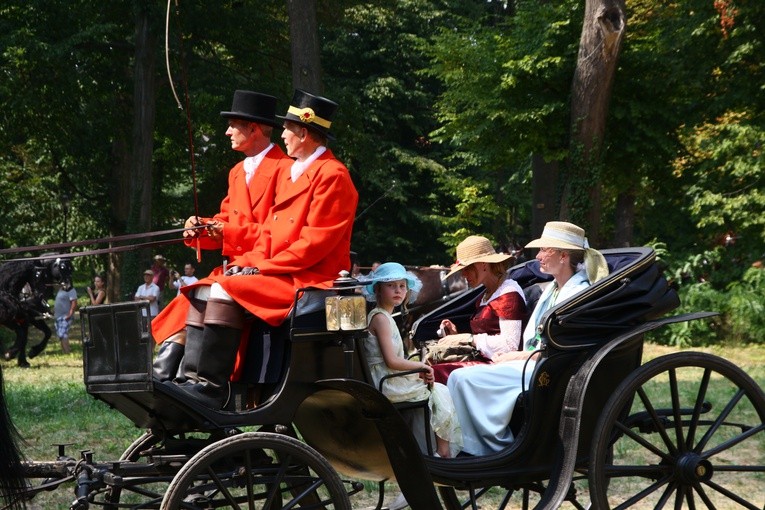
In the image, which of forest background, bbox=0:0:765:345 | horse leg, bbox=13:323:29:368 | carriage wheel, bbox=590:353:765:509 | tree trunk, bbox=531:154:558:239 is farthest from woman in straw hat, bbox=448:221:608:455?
tree trunk, bbox=531:154:558:239

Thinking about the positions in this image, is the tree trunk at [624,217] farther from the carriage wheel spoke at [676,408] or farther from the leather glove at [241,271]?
the leather glove at [241,271]

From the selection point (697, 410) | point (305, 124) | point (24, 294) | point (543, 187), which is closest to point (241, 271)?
point (305, 124)

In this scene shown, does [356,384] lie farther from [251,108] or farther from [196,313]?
[251,108]

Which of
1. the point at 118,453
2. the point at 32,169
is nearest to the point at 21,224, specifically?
the point at 32,169

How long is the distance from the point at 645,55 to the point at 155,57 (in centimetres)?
965

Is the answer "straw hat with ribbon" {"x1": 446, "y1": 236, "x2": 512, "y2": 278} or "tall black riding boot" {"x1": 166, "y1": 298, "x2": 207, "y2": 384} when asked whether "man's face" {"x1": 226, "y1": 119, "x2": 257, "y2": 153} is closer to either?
"tall black riding boot" {"x1": 166, "y1": 298, "x2": 207, "y2": 384}

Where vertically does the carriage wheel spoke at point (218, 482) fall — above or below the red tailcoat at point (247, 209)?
below

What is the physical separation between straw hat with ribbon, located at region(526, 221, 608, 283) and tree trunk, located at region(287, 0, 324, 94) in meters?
9.03

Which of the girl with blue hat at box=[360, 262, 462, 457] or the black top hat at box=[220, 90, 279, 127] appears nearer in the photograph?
the girl with blue hat at box=[360, 262, 462, 457]

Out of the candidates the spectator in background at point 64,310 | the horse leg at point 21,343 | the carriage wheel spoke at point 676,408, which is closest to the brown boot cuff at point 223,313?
the carriage wheel spoke at point 676,408

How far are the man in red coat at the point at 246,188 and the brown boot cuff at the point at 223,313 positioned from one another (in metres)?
0.38

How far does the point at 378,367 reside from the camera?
4.80 meters

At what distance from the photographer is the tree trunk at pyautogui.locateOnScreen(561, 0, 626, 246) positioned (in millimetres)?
13156

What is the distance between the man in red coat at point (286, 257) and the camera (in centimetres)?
444
